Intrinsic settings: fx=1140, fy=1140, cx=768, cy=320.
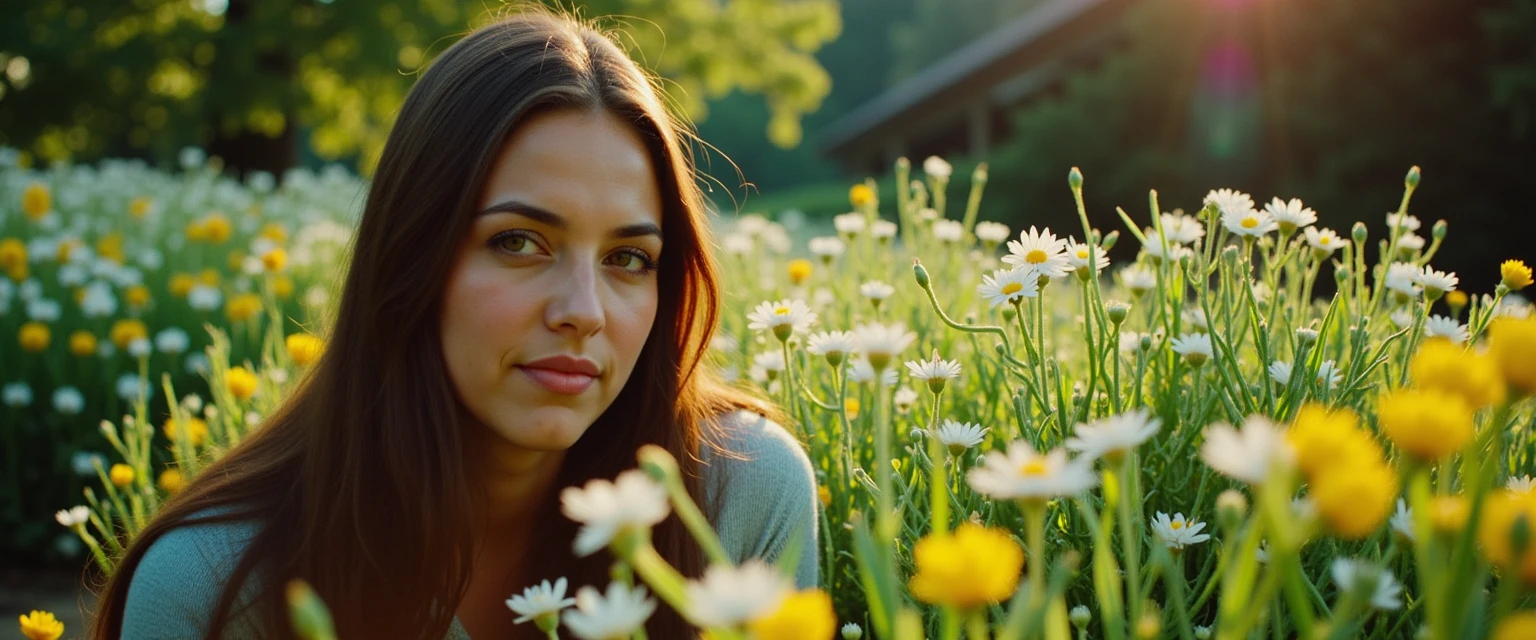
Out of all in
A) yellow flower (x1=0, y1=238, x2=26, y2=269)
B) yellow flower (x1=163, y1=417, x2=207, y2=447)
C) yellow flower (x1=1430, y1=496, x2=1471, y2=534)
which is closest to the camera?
yellow flower (x1=1430, y1=496, x2=1471, y2=534)

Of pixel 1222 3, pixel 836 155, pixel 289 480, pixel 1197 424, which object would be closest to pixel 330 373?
pixel 289 480

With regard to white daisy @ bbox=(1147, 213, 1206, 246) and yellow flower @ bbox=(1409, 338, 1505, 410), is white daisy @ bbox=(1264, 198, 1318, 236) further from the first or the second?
yellow flower @ bbox=(1409, 338, 1505, 410)

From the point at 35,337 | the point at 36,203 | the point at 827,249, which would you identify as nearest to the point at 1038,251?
the point at 827,249

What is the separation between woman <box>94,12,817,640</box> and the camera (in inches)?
61.3

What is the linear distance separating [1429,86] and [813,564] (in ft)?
27.3

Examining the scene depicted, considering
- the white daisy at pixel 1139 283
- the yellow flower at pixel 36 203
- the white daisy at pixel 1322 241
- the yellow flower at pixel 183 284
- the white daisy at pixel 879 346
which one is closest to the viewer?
the white daisy at pixel 879 346

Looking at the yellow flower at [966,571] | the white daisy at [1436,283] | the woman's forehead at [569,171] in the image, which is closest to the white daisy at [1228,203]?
the white daisy at [1436,283]

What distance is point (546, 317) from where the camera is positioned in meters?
1.54

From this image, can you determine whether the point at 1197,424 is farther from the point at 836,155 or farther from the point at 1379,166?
the point at 836,155

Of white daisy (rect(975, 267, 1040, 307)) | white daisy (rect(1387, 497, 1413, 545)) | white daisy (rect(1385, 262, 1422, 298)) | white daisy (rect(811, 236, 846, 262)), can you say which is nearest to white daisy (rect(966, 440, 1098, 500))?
white daisy (rect(1387, 497, 1413, 545))

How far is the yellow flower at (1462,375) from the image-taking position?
638 mm

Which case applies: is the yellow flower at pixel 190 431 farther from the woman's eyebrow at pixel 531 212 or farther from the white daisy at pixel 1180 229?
the white daisy at pixel 1180 229

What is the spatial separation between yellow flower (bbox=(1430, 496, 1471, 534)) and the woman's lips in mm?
1086

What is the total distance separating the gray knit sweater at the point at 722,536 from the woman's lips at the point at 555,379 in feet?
1.40
